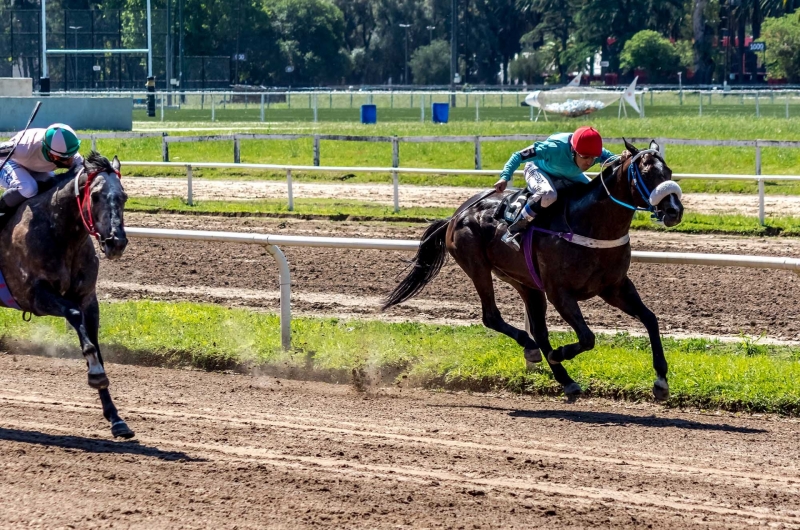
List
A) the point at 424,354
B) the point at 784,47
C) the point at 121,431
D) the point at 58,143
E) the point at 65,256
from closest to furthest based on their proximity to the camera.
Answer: the point at 121,431
the point at 65,256
the point at 58,143
the point at 424,354
the point at 784,47

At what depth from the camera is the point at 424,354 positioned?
8.36 metres

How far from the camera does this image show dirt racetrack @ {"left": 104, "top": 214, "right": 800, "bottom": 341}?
9766mm

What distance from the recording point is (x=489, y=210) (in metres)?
8.16

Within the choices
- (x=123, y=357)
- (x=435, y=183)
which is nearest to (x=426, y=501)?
(x=123, y=357)

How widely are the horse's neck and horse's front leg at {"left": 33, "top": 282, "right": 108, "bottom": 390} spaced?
303 centimetres

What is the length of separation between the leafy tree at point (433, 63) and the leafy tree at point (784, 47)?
957 inches

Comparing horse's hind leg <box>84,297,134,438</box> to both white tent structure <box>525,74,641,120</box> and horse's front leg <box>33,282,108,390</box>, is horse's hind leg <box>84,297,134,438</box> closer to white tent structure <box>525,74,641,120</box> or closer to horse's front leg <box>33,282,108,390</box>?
horse's front leg <box>33,282,108,390</box>

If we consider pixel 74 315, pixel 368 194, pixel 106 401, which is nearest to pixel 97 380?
pixel 106 401

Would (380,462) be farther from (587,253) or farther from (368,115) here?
(368,115)

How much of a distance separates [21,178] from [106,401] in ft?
4.99

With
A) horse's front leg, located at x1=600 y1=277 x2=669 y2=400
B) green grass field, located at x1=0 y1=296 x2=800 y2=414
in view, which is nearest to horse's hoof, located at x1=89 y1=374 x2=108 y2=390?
green grass field, located at x1=0 y1=296 x2=800 y2=414

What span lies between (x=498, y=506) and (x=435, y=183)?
15670mm

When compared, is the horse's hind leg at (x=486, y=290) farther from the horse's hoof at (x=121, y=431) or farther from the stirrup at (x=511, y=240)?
the horse's hoof at (x=121, y=431)

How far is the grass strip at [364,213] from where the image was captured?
15039 mm
